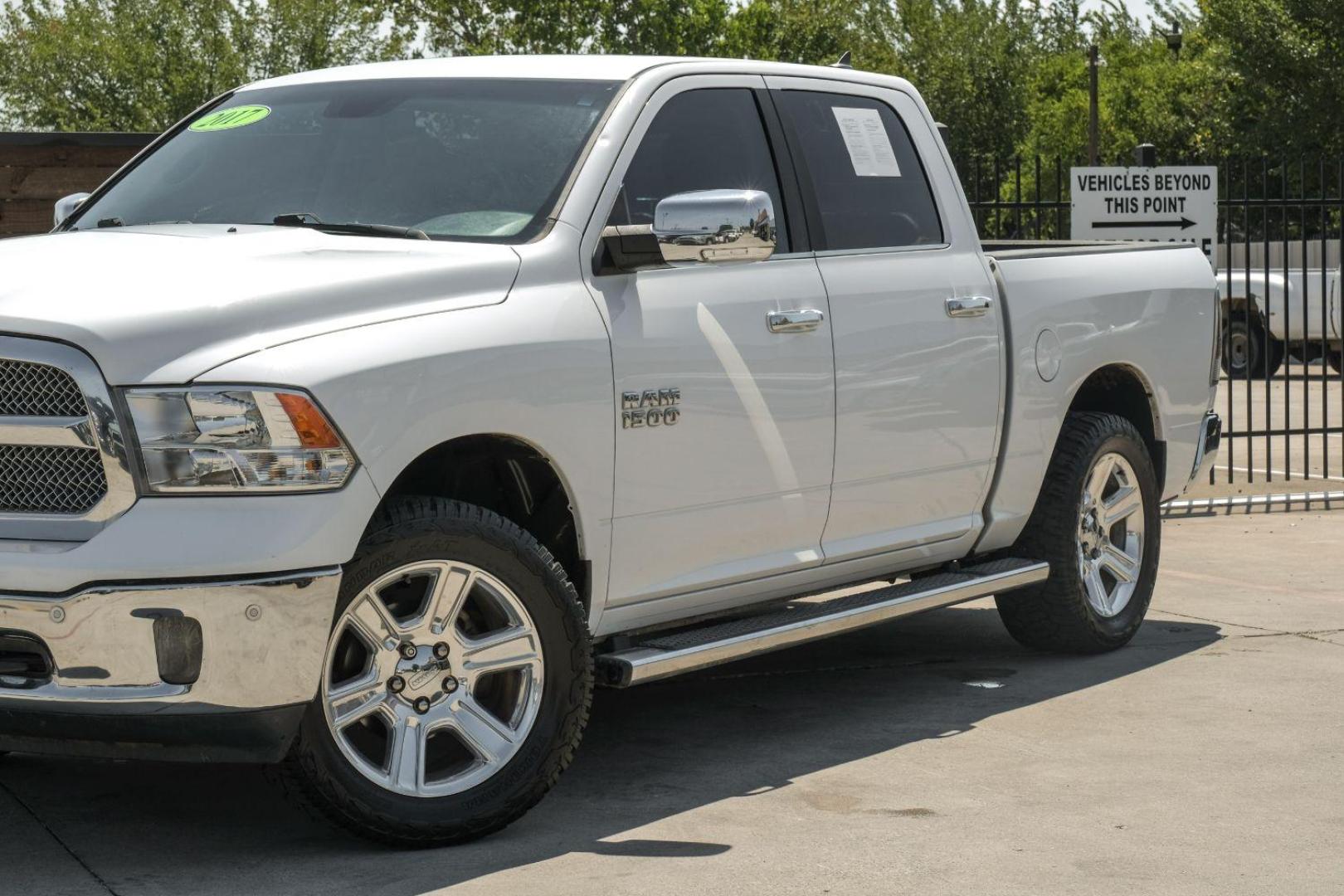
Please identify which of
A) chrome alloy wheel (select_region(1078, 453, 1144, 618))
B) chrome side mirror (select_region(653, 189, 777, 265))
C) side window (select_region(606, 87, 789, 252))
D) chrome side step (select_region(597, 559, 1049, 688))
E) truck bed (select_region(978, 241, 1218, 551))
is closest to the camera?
chrome side mirror (select_region(653, 189, 777, 265))

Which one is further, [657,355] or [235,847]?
[657,355]

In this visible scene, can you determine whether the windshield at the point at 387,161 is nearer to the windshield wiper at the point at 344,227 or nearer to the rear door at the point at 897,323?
the windshield wiper at the point at 344,227

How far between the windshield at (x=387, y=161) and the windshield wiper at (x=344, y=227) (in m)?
0.03

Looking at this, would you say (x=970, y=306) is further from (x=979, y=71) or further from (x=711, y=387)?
(x=979, y=71)

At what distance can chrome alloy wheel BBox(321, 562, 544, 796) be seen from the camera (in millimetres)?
4575

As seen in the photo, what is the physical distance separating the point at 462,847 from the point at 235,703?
0.80 metres

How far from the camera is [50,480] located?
169 inches

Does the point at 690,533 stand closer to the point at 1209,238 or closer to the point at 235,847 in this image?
the point at 235,847

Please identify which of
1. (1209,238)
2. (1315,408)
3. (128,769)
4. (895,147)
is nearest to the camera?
(128,769)

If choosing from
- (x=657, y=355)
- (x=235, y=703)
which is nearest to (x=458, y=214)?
(x=657, y=355)

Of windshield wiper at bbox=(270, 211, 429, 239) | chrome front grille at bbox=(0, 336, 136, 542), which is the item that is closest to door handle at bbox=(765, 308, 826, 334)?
windshield wiper at bbox=(270, 211, 429, 239)

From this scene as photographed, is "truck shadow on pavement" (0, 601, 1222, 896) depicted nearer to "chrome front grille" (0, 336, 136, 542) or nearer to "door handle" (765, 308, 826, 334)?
"chrome front grille" (0, 336, 136, 542)

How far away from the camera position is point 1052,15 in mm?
69250

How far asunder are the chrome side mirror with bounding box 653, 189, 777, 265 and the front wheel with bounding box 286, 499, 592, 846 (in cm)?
90
